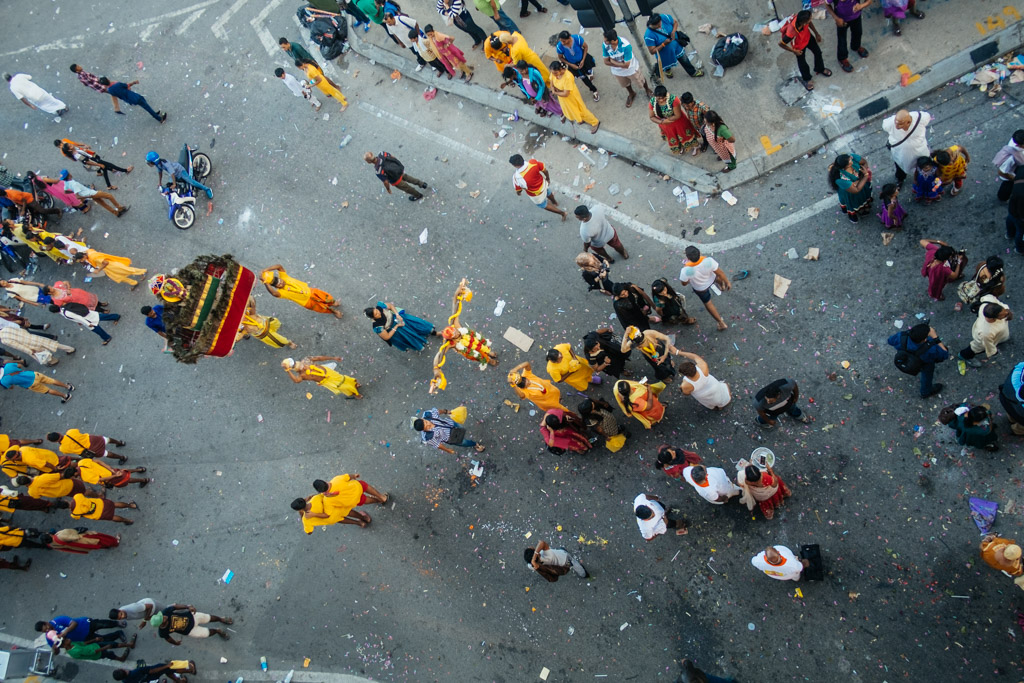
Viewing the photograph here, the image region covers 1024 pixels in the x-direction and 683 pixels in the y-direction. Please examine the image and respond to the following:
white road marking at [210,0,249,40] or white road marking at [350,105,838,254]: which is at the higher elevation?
white road marking at [210,0,249,40]

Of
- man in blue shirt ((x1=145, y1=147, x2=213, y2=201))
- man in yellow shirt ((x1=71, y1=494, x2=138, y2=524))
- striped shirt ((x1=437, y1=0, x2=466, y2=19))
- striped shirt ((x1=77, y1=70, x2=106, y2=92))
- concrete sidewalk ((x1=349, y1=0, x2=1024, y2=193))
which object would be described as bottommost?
man in yellow shirt ((x1=71, y1=494, x2=138, y2=524))

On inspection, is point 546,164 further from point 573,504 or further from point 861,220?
point 573,504

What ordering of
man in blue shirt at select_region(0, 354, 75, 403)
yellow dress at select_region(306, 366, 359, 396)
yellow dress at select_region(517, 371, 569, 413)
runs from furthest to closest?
1. man in blue shirt at select_region(0, 354, 75, 403)
2. yellow dress at select_region(306, 366, 359, 396)
3. yellow dress at select_region(517, 371, 569, 413)

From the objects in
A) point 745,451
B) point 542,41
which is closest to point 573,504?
point 745,451

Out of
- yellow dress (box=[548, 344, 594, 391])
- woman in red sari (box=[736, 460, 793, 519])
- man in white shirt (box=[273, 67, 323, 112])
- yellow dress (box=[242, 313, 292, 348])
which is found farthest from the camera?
man in white shirt (box=[273, 67, 323, 112])

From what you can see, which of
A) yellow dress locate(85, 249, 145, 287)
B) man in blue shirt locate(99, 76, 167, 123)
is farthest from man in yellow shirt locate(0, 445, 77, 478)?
man in blue shirt locate(99, 76, 167, 123)

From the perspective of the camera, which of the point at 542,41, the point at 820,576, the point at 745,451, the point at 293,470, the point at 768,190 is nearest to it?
the point at 820,576

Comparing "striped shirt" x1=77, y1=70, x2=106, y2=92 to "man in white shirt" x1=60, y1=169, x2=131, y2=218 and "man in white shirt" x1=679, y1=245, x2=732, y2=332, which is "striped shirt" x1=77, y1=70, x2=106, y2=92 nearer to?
"man in white shirt" x1=60, y1=169, x2=131, y2=218

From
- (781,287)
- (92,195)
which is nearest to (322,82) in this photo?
(92,195)
